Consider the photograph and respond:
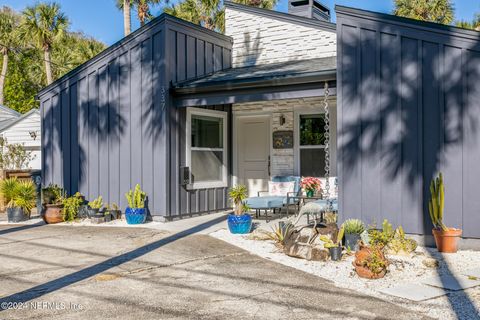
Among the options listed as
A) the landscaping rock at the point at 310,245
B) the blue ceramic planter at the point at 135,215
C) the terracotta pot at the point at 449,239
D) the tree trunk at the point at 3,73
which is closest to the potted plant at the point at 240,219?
the landscaping rock at the point at 310,245

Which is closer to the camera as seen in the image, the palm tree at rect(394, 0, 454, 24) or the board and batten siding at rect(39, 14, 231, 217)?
the board and batten siding at rect(39, 14, 231, 217)

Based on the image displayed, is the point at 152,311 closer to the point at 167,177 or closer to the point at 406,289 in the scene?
the point at 406,289

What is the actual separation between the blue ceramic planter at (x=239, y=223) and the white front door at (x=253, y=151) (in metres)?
3.46

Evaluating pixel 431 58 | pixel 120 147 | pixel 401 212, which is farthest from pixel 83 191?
pixel 431 58

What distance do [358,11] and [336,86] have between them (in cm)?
114

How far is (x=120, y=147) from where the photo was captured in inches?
379

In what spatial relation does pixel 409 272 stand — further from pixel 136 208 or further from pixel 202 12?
pixel 202 12

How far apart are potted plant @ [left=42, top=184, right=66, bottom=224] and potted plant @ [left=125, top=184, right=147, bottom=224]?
1.51m

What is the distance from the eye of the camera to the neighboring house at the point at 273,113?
6383mm

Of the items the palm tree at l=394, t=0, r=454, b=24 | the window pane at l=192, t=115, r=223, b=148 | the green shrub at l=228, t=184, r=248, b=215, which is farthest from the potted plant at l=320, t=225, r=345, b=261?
the palm tree at l=394, t=0, r=454, b=24

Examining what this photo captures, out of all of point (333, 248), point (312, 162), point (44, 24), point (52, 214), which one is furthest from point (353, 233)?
point (44, 24)

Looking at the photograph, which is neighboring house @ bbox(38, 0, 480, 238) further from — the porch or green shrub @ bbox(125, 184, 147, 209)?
green shrub @ bbox(125, 184, 147, 209)

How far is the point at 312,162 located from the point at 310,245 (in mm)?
4630

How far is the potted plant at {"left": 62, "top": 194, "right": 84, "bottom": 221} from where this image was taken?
31.3 ft
